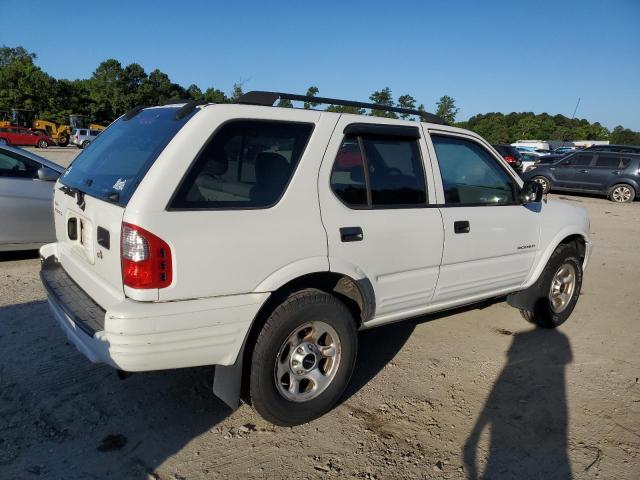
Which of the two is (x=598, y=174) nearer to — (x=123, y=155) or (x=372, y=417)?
(x=372, y=417)

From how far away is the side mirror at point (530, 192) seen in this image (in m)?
4.09

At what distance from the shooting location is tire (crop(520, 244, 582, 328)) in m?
4.52

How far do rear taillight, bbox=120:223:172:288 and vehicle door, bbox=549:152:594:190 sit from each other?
1762 cm

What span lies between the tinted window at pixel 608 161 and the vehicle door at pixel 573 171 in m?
0.25

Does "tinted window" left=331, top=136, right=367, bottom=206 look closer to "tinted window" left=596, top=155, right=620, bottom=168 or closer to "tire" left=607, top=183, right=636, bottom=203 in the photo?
"tire" left=607, top=183, right=636, bottom=203

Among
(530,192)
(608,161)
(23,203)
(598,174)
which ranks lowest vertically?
(23,203)

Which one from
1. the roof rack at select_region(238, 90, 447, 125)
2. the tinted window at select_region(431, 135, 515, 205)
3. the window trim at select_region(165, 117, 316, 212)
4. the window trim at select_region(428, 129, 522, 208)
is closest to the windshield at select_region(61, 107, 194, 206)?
the window trim at select_region(165, 117, 316, 212)

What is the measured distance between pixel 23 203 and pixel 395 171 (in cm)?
464

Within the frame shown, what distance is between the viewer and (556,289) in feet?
15.5

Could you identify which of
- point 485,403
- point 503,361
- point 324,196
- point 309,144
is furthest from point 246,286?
point 503,361

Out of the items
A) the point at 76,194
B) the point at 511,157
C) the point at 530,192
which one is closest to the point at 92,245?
the point at 76,194

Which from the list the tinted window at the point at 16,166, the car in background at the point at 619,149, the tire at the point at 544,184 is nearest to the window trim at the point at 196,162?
the tire at the point at 544,184

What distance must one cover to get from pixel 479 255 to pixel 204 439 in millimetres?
2326

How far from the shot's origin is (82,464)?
253 centimetres
